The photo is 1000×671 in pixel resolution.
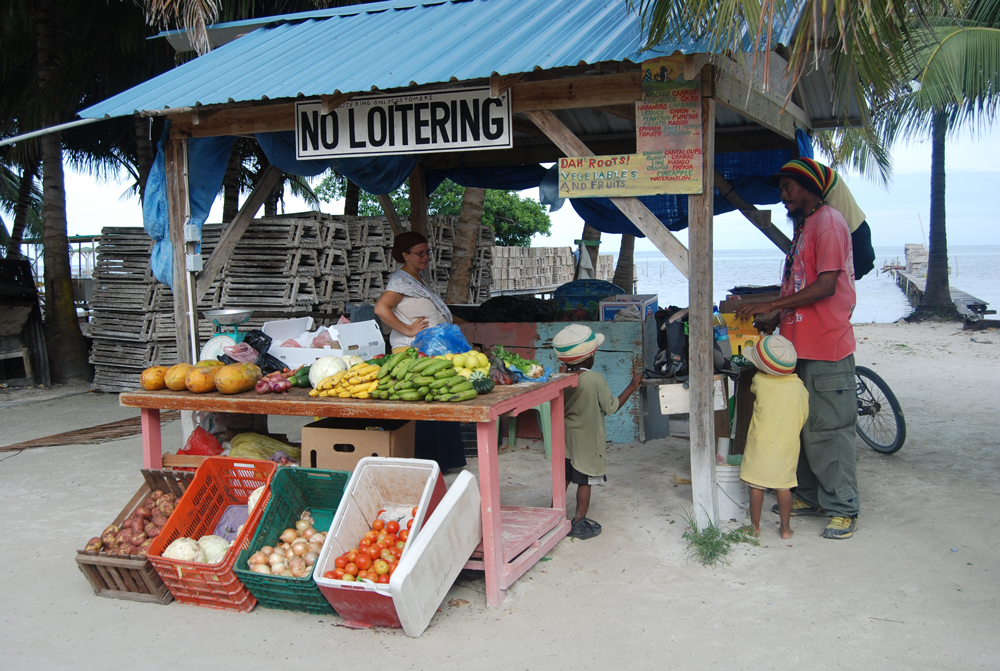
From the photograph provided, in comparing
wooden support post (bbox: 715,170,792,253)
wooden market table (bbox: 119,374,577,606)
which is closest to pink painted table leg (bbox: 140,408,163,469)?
wooden market table (bbox: 119,374,577,606)

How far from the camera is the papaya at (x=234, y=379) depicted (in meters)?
4.67

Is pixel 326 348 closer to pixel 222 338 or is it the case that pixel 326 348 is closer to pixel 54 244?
pixel 222 338

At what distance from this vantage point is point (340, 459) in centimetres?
490

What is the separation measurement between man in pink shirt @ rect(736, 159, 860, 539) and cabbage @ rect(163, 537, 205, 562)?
11.5 feet

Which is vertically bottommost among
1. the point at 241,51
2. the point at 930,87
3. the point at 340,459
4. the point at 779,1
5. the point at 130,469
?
the point at 130,469

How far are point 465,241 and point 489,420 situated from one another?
724 centimetres

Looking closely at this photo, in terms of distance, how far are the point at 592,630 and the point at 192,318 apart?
14.2 ft

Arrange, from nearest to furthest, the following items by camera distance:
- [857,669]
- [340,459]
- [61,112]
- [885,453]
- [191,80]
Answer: [857,669]
[340,459]
[191,80]
[885,453]
[61,112]

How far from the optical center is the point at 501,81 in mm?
5023

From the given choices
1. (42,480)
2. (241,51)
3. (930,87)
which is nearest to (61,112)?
(241,51)

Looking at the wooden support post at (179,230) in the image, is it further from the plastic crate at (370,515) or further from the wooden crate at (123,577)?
the plastic crate at (370,515)

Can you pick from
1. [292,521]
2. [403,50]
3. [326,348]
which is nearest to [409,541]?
[292,521]

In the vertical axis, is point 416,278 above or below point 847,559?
above

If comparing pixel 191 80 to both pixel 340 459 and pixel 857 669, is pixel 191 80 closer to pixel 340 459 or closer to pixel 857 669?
pixel 340 459
